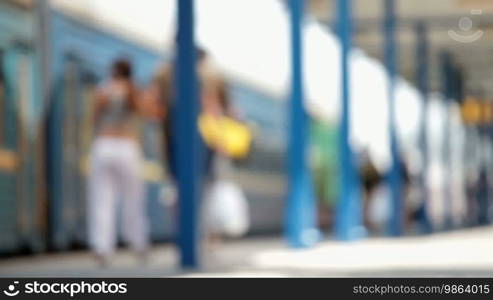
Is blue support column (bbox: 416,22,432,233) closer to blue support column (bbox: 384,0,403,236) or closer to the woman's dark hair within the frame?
blue support column (bbox: 384,0,403,236)

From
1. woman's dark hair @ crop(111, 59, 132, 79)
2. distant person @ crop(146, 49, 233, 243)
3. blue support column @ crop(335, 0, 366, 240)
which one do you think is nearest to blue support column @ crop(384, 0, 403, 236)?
blue support column @ crop(335, 0, 366, 240)

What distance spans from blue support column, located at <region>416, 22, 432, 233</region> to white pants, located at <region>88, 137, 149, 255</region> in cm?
1281

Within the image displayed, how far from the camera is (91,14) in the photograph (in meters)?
12.1

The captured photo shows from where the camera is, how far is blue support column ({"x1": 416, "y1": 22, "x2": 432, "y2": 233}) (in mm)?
22000

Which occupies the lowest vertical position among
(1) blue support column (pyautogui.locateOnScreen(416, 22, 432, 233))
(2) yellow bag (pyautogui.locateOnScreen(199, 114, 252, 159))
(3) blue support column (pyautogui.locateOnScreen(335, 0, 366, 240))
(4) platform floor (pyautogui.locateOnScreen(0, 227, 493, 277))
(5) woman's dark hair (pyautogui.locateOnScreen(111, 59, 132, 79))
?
(4) platform floor (pyautogui.locateOnScreen(0, 227, 493, 277))

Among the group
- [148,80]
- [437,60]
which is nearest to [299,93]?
[148,80]

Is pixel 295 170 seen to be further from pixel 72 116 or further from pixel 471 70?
pixel 471 70

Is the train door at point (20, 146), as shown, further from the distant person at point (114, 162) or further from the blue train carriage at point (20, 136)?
the distant person at point (114, 162)

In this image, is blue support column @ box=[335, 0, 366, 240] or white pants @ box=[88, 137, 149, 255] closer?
white pants @ box=[88, 137, 149, 255]

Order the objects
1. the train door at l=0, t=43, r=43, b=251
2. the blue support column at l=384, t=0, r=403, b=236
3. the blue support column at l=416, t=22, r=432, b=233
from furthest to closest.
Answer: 1. the blue support column at l=416, t=22, r=432, b=233
2. the blue support column at l=384, t=0, r=403, b=236
3. the train door at l=0, t=43, r=43, b=251

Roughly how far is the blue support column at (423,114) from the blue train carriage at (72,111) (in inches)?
399

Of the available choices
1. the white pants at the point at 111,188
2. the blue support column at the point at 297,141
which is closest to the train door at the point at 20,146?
the white pants at the point at 111,188

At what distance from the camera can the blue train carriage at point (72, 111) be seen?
11273 mm

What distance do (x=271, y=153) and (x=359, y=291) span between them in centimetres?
1415
